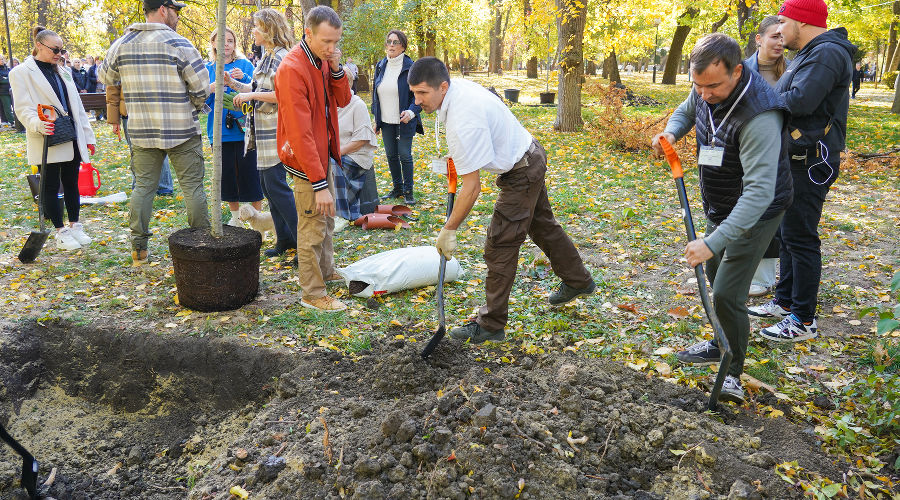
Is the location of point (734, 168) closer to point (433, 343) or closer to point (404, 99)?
point (433, 343)

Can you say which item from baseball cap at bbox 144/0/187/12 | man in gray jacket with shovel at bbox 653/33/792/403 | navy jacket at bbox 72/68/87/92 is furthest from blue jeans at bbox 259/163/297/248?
navy jacket at bbox 72/68/87/92

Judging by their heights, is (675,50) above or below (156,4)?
above

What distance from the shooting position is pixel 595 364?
3670 millimetres

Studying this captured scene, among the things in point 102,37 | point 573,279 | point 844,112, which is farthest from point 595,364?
point 102,37

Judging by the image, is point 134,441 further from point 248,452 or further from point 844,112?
point 844,112

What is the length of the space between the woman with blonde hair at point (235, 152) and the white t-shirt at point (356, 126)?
36.4 inches

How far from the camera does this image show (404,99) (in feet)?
23.2

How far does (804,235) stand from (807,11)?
1.40m

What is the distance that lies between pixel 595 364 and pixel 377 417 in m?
1.39

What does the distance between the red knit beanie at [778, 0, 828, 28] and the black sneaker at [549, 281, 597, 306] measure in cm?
212

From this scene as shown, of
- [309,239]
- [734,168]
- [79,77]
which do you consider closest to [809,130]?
[734,168]

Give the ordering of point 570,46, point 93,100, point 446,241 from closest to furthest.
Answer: point 446,241 → point 570,46 → point 93,100

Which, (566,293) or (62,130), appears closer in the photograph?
(566,293)

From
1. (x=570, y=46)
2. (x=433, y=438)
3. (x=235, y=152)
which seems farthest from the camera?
(x=570, y=46)
